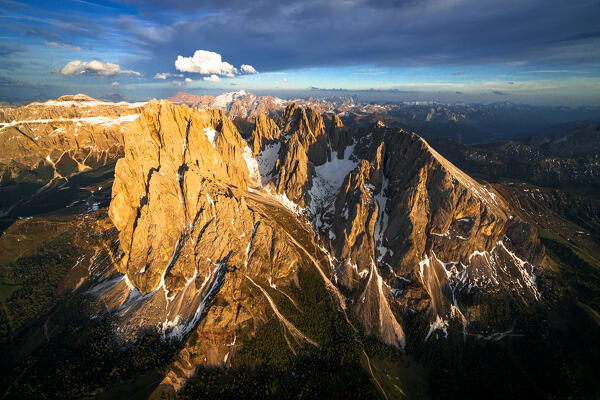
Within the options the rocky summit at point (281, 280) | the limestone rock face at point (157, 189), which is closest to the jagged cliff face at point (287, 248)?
the limestone rock face at point (157, 189)

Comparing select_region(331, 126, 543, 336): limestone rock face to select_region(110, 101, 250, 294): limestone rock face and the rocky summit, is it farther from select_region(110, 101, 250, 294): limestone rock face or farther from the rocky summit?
select_region(110, 101, 250, 294): limestone rock face

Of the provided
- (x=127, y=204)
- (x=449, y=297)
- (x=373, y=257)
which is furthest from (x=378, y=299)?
(x=127, y=204)

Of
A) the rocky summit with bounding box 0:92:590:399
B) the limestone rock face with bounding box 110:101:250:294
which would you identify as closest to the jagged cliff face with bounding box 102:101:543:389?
the limestone rock face with bounding box 110:101:250:294

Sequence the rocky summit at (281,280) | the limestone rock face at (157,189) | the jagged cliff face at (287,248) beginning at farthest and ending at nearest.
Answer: the limestone rock face at (157,189)
the jagged cliff face at (287,248)
the rocky summit at (281,280)

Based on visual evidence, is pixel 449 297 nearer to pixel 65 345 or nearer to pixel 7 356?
pixel 65 345

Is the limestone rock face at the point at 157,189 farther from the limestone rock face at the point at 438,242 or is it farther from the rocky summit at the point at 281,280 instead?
the limestone rock face at the point at 438,242

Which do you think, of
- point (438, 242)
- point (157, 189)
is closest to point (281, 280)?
point (157, 189)

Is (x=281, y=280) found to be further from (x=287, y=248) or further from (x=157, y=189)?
(x=157, y=189)
